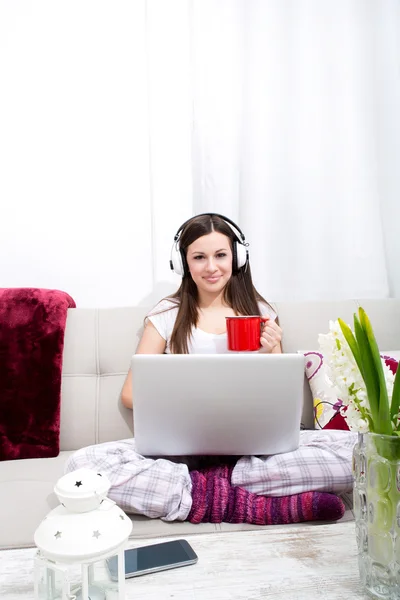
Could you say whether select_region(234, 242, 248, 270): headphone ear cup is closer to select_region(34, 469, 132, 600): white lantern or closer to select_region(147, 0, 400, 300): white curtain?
select_region(147, 0, 400, 300): white curtain

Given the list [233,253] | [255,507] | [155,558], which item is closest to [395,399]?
[155,558]

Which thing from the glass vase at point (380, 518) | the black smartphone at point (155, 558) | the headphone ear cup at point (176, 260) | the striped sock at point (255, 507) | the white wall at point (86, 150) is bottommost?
the striped sock at point (255, 507)

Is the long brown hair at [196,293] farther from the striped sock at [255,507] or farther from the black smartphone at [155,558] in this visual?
the black smartphone at [155,558]

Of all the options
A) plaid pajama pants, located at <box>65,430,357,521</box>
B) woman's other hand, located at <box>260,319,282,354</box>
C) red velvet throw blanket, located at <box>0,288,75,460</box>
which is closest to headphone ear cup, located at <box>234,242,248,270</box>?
woman's other hand, located at <box>260,319,282,354</box>

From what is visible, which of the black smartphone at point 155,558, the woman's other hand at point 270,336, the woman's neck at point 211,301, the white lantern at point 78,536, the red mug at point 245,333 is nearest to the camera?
the white lantern at point 78,536

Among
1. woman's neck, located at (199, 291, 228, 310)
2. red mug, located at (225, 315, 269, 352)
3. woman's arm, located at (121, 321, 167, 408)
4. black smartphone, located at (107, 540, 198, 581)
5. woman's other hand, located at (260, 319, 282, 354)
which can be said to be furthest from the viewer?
woman's neck, located at (199, 291, 228, 310)

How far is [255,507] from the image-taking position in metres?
1.22

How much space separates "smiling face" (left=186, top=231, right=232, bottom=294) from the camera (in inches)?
73.9

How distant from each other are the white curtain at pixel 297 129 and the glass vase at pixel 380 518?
1.53 meters

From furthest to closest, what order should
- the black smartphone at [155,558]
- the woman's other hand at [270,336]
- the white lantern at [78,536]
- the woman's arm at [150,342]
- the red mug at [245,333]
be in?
the woman's arm at [150,342], the woman's other hand at [270,336], the red mug at [245,333], the black smartphone at [155,558], the white lantern at [78,536]

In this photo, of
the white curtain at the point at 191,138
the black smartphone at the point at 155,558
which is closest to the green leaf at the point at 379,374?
the black smartphone at the point at 155,558

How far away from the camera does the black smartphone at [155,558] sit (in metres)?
0.79

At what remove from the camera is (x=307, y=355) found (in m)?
1.81

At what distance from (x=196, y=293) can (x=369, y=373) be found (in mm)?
1293
